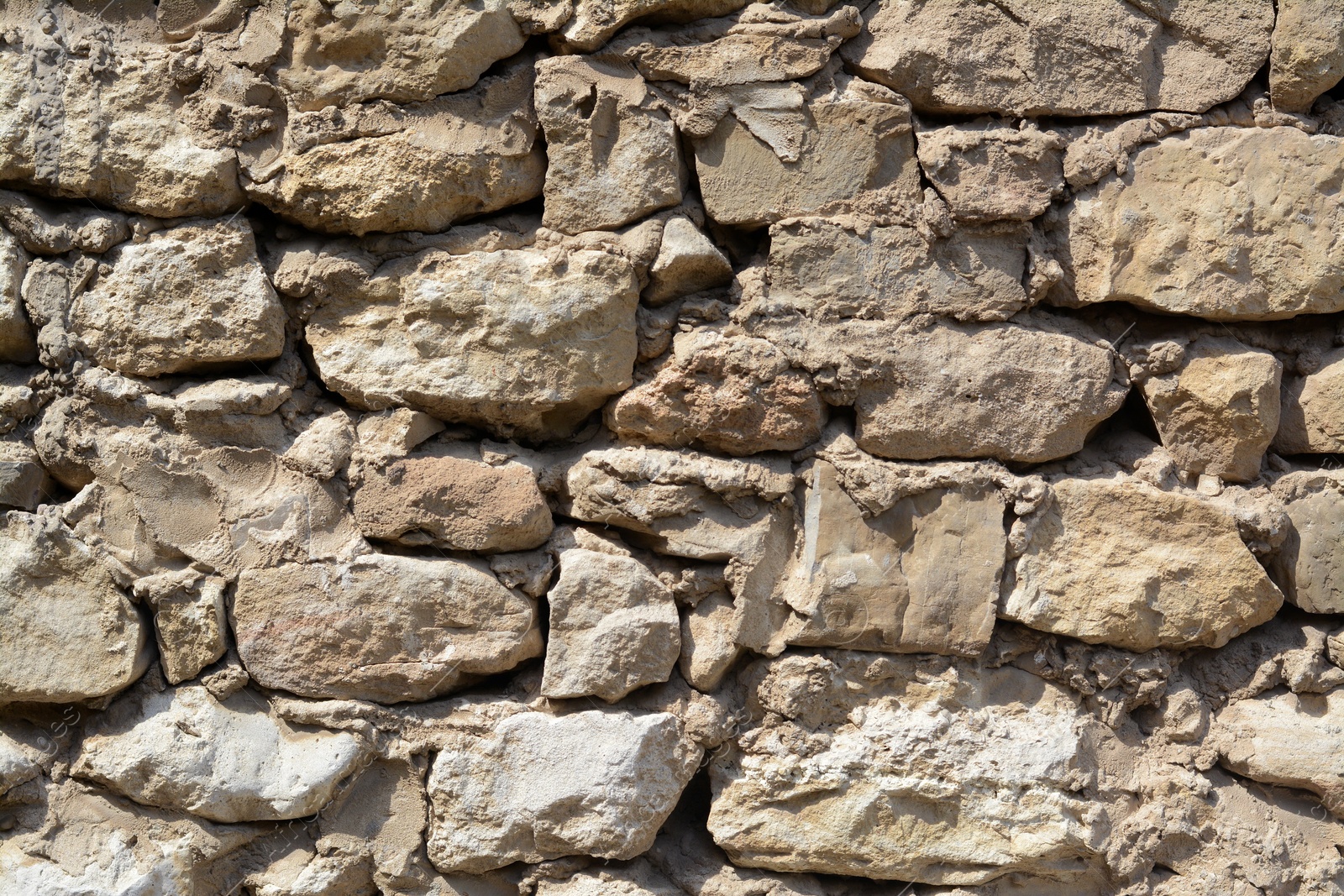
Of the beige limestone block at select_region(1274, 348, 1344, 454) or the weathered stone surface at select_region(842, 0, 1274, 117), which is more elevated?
the weathered stone surface at select_region(842, 0, 1274, 117)

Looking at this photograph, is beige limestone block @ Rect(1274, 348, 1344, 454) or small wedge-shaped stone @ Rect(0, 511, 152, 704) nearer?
small wedge-shaped stone @ Rect(0, 511, 152, 704)

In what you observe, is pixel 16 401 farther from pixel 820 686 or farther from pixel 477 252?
pixel 820 686

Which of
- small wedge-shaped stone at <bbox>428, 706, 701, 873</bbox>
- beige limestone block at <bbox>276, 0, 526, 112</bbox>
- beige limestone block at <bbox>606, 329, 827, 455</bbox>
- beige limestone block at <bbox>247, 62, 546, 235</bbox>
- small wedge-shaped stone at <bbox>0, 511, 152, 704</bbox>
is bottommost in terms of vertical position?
small wedge-shaped stone at <bbox>428, 706, 701, 873</bbox>

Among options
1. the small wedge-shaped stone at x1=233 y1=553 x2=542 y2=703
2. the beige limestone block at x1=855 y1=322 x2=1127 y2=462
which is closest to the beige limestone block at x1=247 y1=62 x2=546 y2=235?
the small wedge-shaped stone at x1=233 y1=553 x2=542 y2=703

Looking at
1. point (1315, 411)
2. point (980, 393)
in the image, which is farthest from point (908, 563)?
point (1315, 411)

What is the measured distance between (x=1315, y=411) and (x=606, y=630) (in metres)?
1.25

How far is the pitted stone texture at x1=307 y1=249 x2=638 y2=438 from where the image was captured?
167 cm

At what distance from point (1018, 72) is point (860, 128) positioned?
28cm

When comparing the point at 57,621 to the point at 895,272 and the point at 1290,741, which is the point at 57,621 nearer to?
the point at 895,272

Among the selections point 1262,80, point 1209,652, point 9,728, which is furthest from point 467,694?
point 1262,80

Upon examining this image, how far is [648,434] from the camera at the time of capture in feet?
5.66

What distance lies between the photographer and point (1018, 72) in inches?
66.5

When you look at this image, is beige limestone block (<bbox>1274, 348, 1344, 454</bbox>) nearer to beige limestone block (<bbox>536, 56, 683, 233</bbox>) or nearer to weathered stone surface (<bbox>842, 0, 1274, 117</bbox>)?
weathered stone surface (<bbox>842, 0, 1274, 117</bbox>)

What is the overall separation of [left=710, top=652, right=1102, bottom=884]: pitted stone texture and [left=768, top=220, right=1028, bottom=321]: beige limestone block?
589mm
